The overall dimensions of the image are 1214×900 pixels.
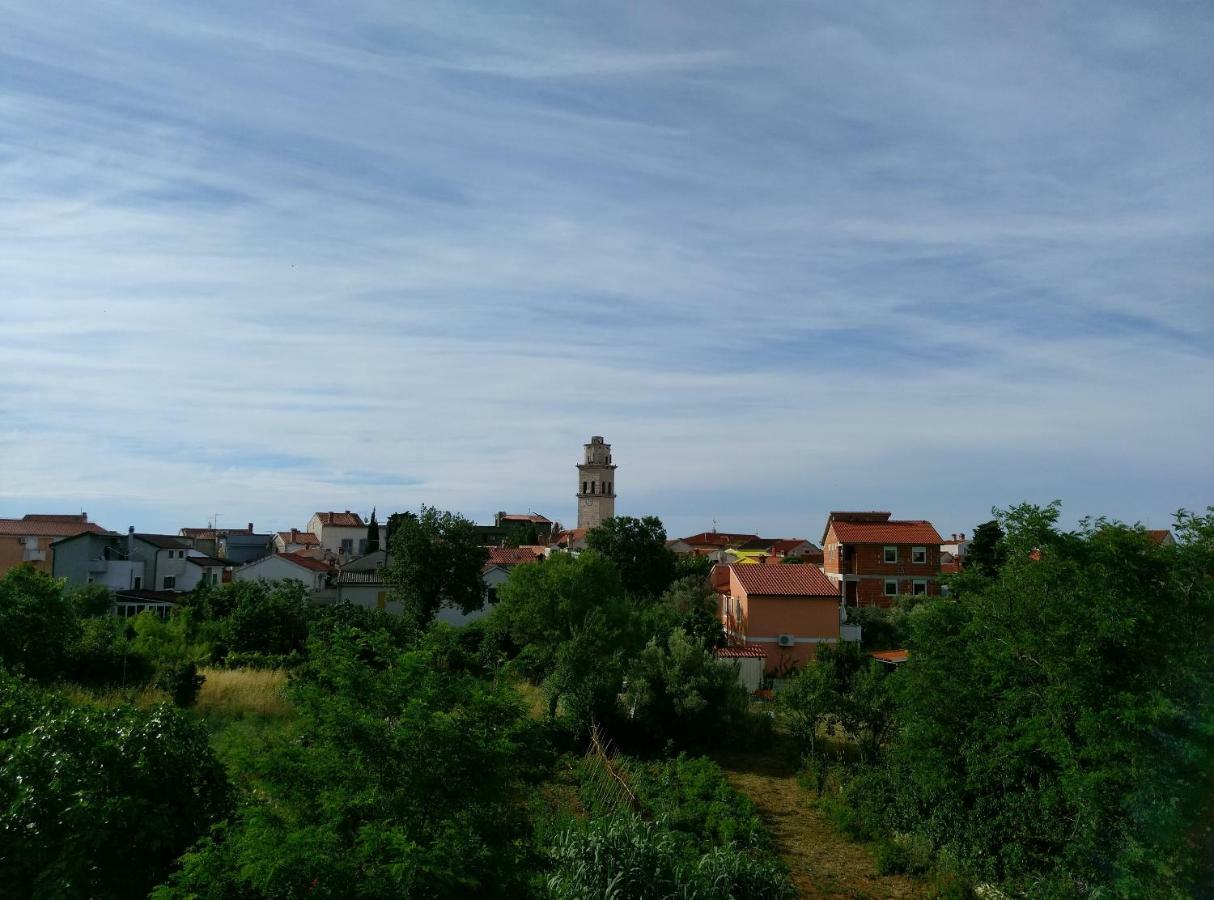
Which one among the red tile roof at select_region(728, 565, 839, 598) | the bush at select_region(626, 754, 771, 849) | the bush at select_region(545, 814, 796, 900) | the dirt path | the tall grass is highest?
the red tile roof at select_region(728, 565, 839, 598)

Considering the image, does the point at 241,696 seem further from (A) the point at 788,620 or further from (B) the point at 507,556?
(B) the point at 507,556

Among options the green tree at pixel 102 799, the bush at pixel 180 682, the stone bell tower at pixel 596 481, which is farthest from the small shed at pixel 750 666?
the stone bell tower at pixel 596 481

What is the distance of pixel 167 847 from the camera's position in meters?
9.20

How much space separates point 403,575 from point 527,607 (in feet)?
39.2

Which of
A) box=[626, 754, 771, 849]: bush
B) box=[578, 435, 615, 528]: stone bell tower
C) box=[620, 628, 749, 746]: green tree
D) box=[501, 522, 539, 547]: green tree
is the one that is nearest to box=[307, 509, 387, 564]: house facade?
box=[501, 522, 539, 547]: green tree

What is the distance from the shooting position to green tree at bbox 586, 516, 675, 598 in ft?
195

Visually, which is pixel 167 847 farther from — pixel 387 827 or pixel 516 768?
pixel 516 768

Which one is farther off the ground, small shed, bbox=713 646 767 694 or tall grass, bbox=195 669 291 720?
tall grass, bbox=195 669 291 720

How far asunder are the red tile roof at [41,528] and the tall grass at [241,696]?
27.1 metres

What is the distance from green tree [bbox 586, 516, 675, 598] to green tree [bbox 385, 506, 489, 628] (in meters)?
15.3

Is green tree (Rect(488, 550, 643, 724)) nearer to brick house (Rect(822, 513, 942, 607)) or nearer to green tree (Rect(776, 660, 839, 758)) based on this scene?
green tree (Rect(776, 660, 839, 758))

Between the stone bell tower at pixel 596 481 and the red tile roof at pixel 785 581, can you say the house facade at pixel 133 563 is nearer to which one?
the red tile roof at pixel 785 581

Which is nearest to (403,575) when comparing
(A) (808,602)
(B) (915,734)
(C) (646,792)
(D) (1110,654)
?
(A) (808,602)

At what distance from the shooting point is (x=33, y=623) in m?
23.0
